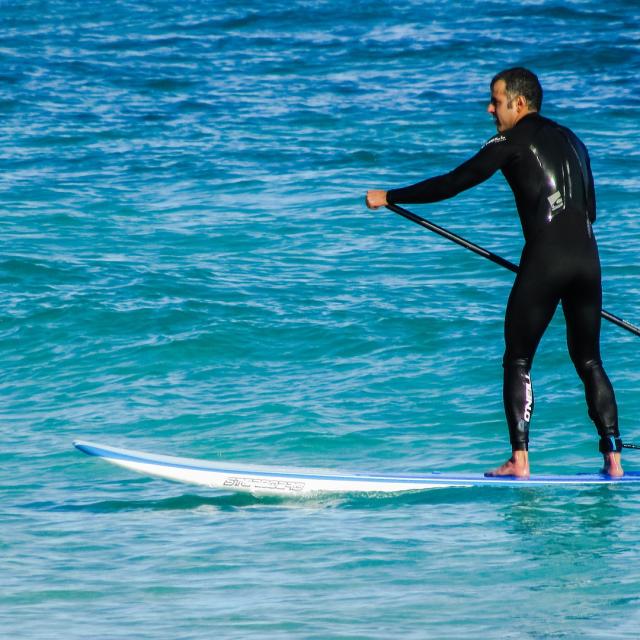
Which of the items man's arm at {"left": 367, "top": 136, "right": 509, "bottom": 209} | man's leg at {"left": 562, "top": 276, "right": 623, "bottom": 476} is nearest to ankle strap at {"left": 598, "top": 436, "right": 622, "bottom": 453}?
man's leg at {"left": 562, "top": 276, "right": 623, "bottom": 476}

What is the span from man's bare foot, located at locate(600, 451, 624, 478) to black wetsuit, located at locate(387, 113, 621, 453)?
20.2 inches

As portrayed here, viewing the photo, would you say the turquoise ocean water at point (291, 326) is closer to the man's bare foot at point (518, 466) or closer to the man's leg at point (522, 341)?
the man's bare foot at point (518, 466)

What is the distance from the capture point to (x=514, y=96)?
19.0ft

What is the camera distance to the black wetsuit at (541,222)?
5730 millimetres

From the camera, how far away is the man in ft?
18.8

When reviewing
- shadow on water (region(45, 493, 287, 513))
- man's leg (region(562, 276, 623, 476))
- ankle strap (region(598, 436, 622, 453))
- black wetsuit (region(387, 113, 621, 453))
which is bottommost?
shadow on water (region(45, 493, 287, 513))

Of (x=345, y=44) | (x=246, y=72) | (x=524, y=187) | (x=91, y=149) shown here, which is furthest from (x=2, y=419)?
(x=345, y=44)

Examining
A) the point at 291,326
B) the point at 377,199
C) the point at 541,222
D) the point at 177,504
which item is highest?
the point at 377,199

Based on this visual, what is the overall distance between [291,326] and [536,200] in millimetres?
4666

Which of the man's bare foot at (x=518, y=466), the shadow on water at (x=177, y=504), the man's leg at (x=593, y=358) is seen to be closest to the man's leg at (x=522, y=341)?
the man's bare foot at (x=518, y=466)

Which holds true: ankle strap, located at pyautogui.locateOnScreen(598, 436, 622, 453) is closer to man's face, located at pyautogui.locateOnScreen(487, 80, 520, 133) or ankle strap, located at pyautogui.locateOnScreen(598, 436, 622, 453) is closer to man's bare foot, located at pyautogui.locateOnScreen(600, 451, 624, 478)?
man's bare foot, located at pyautogui.locateOnScreen(600, 451, 624, 478)

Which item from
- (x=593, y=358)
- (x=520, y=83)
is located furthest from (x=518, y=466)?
(x=520, y=83)

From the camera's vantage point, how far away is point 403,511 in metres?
6.04

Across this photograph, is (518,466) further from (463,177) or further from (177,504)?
(177,504)
